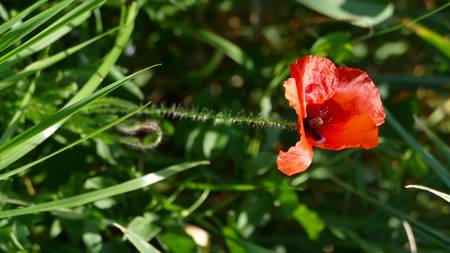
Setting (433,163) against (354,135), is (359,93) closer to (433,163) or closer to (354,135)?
(354,135)

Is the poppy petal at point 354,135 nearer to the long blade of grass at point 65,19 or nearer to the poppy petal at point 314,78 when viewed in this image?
the poppy petal at point 314,78

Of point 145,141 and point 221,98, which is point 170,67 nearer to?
point 221,98

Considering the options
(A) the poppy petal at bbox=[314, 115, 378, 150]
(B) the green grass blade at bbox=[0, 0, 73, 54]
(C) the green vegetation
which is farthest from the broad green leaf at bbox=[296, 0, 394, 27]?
(B) the green grass blade at bbox=[0, 0, 73, 54]

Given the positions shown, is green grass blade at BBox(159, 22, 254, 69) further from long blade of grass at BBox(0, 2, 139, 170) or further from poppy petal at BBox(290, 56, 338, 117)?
poppy petal at BBox(290, 56, 338, 117)

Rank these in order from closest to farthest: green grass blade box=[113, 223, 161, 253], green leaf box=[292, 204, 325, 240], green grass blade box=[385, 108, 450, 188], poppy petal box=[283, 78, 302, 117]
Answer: poppy petal box=[283, 78, 302, 117] < green grass blade box=[113, 223, 161, 253] < green grass blade box=[385, 108, 450, 188] < green leaf box=[292, 204, 325, 240]

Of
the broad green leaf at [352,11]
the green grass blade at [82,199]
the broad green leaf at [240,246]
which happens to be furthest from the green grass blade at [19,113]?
the broad green leaf at [352,11]
